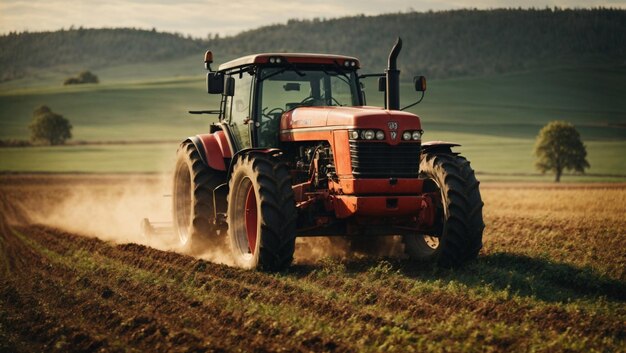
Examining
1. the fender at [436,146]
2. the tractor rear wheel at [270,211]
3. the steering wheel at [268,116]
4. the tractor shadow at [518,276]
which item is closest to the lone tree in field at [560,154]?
the tractor shadow at [518,276]

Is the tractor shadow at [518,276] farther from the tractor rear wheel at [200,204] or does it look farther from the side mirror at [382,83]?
the side mirror at [382,83]

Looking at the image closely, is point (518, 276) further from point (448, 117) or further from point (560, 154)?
point (448, 117)

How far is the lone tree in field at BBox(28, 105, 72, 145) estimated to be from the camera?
53.3 meters

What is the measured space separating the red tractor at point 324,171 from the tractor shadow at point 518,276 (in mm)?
353

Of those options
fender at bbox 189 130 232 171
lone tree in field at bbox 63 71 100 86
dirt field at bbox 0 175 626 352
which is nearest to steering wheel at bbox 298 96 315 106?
fender at bbox 189 130 232 171

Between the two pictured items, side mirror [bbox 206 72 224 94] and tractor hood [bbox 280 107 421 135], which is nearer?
tractor hood [bbox 280 107 421 135]

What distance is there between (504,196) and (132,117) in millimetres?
44171

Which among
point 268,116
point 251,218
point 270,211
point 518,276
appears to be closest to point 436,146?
point 518,276

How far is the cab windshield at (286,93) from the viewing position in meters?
11.1

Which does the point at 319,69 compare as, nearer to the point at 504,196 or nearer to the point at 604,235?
the point at 604,235

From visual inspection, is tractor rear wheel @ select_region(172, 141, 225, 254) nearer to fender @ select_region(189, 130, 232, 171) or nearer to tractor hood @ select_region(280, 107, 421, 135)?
fender @ select_region(189, 130, 232, 171)

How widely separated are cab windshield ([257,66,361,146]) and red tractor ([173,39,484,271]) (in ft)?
0.04

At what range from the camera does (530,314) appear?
760cm

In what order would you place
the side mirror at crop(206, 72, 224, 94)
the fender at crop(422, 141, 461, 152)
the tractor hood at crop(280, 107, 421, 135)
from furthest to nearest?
the side mirror at crop(206, 72, 224, 94) < the fender at crop(422, 141, 461, 152) < the tractor hood at crop(280, 107, 421, 135)
